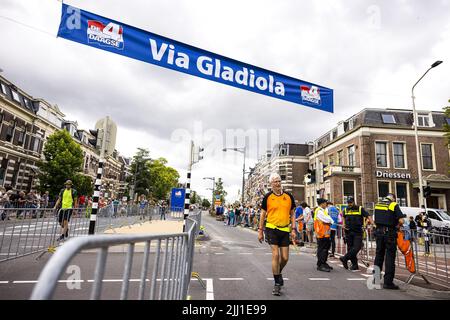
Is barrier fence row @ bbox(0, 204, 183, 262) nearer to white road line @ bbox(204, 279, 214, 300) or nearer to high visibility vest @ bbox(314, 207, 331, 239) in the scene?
white road line @ bbox(204, 279, 214, 300)

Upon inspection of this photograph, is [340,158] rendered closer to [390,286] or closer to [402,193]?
[402,193]

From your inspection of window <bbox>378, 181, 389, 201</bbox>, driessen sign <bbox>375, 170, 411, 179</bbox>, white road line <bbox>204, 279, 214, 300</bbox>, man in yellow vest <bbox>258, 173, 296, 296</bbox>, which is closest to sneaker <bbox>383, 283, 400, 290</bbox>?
man in yellow vest <bbox>258, 173, 296, 296</bbox>

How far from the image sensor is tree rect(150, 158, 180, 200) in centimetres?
6629

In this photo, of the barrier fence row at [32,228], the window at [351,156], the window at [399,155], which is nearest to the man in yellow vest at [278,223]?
the barrier fence row at [32,228]

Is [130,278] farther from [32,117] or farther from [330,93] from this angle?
[32,117]

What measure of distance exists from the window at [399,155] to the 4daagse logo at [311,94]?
27.2 metres

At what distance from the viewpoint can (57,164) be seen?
31.3 m

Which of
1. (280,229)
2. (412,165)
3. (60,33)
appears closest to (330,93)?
(280,229)

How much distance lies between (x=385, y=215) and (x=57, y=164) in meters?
33.8

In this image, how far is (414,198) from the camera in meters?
28.4

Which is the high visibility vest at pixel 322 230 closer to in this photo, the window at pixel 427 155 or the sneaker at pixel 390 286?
the sneaker at pixel 390 286

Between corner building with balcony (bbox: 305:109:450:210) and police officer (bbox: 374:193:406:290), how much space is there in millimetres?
22691

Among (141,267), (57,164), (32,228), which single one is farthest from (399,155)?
(57,164)
